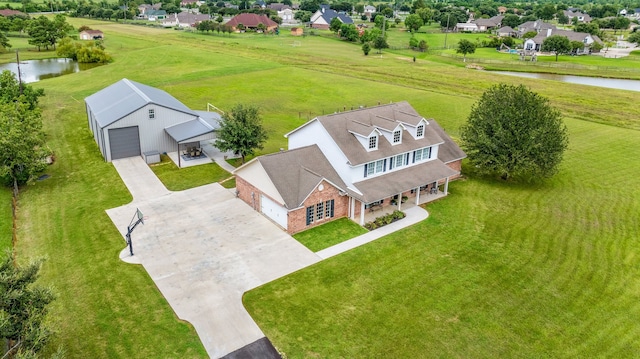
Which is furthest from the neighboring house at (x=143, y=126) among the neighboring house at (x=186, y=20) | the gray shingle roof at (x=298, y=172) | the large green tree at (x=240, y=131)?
the neighboring house at (x=186, y=20)

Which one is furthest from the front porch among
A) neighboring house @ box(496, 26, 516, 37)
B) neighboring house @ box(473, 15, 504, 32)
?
neighboring house @ box(473, 15, 504, 32)

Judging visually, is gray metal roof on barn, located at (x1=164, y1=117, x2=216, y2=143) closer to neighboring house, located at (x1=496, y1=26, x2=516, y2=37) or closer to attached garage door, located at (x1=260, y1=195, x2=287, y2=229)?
attached garage door, located at (x1=260, y1=195, x2=287, y2=229)

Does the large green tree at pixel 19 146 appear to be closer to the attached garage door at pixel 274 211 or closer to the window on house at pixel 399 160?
the attached garage door at pixel 274 211

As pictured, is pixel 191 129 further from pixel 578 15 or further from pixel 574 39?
pixel 578 15

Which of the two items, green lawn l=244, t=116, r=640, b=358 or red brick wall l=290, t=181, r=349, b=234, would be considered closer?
green lawn l=244, t=116, r=640, b=358

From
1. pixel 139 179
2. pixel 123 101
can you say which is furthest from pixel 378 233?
pixel 123 101

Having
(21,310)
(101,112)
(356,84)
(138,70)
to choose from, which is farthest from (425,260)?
(138,70)
